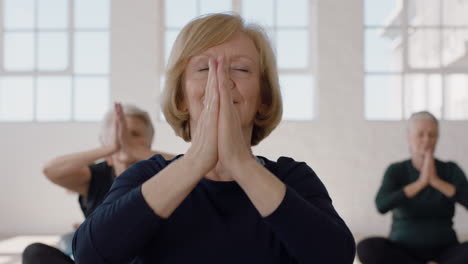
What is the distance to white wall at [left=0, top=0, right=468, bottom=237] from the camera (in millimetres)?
6180

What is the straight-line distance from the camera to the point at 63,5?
255 inches

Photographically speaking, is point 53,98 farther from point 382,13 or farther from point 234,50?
point 234,50

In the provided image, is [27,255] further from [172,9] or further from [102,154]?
[172,9]

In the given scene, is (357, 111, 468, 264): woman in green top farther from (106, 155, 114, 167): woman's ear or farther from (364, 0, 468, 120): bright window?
(364, 0, 468, 120): bright window

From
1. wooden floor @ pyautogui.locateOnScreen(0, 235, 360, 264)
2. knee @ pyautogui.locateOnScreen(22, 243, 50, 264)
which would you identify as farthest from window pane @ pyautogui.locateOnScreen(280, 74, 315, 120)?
knee @ pyautogui.locateOnScreen(22, 243, 50, 264)

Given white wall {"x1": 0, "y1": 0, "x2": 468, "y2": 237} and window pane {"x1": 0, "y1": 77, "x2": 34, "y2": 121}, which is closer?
white wall {"x1": 0, "y1": 0, "x2": 468, "y2": 237}

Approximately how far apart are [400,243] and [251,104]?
2.26m

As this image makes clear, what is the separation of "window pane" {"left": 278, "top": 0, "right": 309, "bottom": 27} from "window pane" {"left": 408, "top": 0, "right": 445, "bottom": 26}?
4.24 feet

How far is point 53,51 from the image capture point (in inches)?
256

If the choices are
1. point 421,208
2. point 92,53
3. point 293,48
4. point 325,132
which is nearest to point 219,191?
point 421,208

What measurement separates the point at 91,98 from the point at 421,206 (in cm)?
447

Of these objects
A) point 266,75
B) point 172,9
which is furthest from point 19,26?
point 266,75

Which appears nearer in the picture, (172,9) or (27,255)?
(27,255)

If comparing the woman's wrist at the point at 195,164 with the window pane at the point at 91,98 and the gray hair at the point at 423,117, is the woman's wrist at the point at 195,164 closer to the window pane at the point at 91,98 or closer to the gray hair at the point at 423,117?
the gray hair at the point at 423,117
